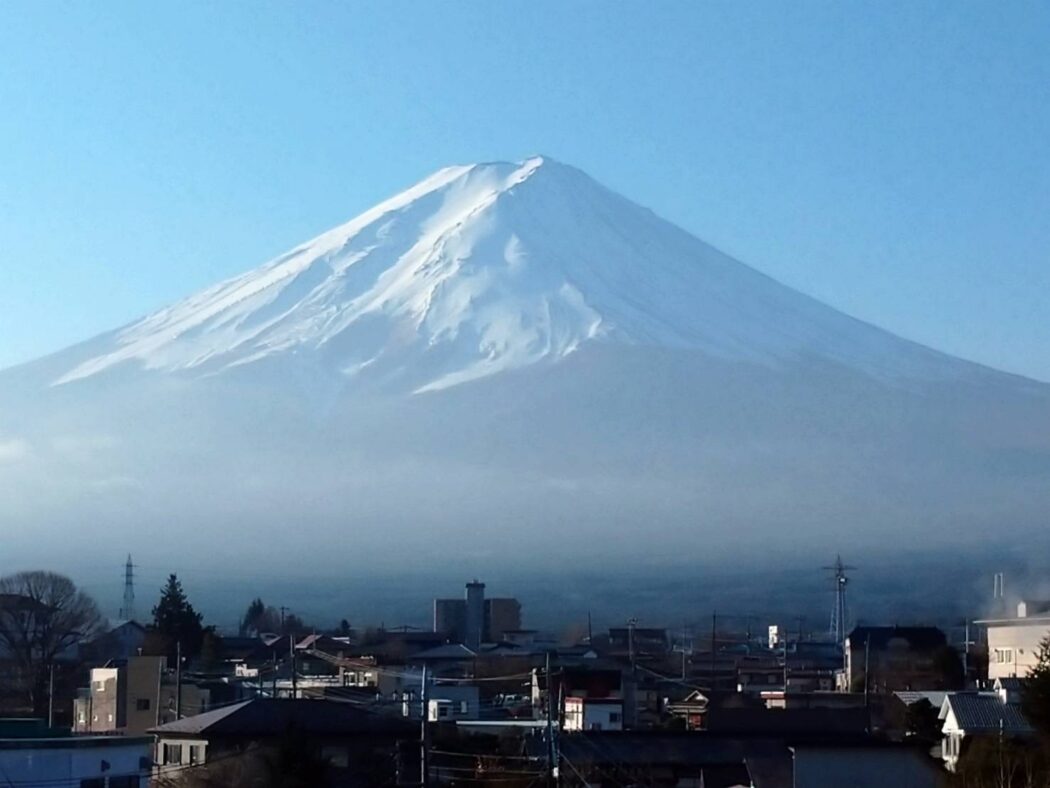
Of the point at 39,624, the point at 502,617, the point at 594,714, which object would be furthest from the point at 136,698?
the point at 502,617

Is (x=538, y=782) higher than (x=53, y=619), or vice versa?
(x=53, y=619)

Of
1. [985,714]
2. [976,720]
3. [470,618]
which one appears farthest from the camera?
[470,618]

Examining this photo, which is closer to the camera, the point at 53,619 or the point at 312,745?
the point at 312,745

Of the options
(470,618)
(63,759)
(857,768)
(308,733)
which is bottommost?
(857,768)

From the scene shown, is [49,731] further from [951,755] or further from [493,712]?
[493,712]

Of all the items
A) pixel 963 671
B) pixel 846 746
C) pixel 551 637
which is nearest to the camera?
pixel 846 746

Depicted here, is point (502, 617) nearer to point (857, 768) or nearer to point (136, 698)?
point (136, 698)

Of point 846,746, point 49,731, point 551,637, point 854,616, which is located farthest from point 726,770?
point 854,616

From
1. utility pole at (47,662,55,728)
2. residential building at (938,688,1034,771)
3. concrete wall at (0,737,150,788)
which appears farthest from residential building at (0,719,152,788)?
utility pole at (47,662,55,728)
